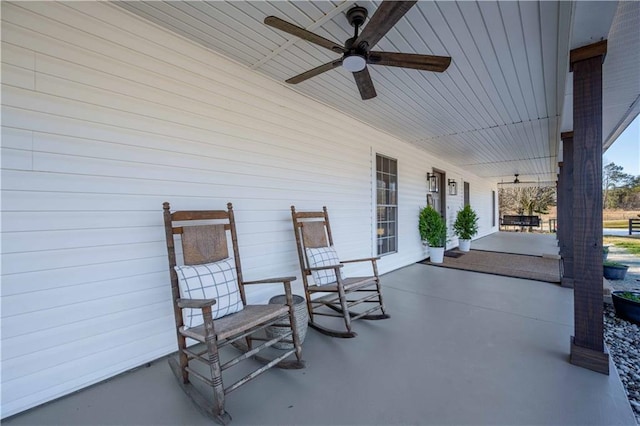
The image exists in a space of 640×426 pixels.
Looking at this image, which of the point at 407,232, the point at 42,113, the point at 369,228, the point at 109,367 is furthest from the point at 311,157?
the point at 407,232

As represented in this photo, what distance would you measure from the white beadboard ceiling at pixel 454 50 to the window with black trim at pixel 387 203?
3.35ft

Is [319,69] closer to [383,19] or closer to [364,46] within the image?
[364,46]

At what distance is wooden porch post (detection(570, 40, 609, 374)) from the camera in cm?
198

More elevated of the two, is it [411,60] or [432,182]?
[411,60]

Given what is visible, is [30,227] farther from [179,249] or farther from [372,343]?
[372,343]

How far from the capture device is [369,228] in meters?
4.53

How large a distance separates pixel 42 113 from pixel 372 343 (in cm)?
294

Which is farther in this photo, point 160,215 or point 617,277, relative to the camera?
point 617,277

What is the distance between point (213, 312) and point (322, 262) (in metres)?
1.38

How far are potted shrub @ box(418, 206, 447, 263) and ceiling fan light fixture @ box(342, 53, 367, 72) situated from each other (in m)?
4.61

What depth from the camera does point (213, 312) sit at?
1.87 meters

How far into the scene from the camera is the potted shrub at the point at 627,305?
2.83m

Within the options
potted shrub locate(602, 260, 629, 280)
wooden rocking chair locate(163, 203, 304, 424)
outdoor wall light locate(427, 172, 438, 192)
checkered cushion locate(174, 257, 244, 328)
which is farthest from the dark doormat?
checkered cushion locate(174, 257, 244, 328)

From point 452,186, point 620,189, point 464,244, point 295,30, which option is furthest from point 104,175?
point 620,189
